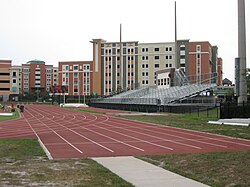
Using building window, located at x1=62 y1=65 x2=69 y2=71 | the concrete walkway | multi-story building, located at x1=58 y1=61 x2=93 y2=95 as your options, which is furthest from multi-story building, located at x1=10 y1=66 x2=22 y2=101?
the concrete walkway

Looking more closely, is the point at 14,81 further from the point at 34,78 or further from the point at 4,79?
the point at 34,78

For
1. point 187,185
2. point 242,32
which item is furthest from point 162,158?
point 242,32

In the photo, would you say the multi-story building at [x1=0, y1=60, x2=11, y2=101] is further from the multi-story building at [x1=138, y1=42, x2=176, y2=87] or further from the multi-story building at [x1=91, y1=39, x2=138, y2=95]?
the multi-story building at [x1=138, y1=42, x2=176, y2=87]

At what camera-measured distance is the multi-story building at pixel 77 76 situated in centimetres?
12019

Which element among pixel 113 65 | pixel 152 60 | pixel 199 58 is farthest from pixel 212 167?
pixel 113 65

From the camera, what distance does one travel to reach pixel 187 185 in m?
7.89

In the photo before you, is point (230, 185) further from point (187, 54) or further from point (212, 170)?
point (187, 54)

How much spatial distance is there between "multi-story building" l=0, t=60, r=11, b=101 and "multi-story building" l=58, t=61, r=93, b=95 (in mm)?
21207

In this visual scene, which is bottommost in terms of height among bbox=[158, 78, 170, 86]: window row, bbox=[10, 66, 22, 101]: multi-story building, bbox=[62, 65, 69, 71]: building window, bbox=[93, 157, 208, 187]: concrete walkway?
bbox=[93, 157, 208, 187]: concrete walkway

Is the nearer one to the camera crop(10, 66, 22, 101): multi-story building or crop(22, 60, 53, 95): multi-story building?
crop(10, 66, 22, 101): multi-story building

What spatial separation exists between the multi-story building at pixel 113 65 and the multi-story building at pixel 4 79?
38099 mm

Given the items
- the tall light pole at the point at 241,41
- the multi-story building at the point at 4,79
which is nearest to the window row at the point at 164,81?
the tall light pole at the point at 241,41

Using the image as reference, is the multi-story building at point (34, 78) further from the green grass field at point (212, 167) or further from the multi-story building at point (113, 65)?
the green grass field at point (212, 167)

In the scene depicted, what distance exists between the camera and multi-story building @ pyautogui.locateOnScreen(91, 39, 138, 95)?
106312mm
